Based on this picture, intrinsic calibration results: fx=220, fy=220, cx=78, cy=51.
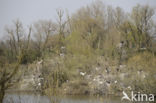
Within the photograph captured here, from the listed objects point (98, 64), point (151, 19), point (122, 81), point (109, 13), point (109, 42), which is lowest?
point (122, 81)

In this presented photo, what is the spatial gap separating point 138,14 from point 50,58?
11124 mm

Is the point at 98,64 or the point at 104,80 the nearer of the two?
the point at 104,80

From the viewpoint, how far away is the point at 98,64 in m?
17.3

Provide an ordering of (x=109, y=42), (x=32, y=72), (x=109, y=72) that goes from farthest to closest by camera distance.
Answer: (x=109, y=42) < (x=32, y=72) < (x=109, y=72)

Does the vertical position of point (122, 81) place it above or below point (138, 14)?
below

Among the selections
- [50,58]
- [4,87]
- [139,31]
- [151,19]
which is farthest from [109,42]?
[4,87]

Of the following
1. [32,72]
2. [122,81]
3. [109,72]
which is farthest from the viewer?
[32,72]

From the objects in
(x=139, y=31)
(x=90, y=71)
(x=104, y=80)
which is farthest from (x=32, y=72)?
(x=139, y=31)

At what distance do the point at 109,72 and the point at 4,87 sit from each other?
1280cm

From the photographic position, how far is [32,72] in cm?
1694

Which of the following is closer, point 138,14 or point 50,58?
point 50,58

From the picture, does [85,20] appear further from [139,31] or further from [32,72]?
[32,72]

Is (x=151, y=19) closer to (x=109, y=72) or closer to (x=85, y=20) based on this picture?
(x=85, y=20)

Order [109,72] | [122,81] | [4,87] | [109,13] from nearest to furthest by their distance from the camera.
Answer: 1. [4,87]
2. [122,81]
3. [109,72]
4. [109,13]
